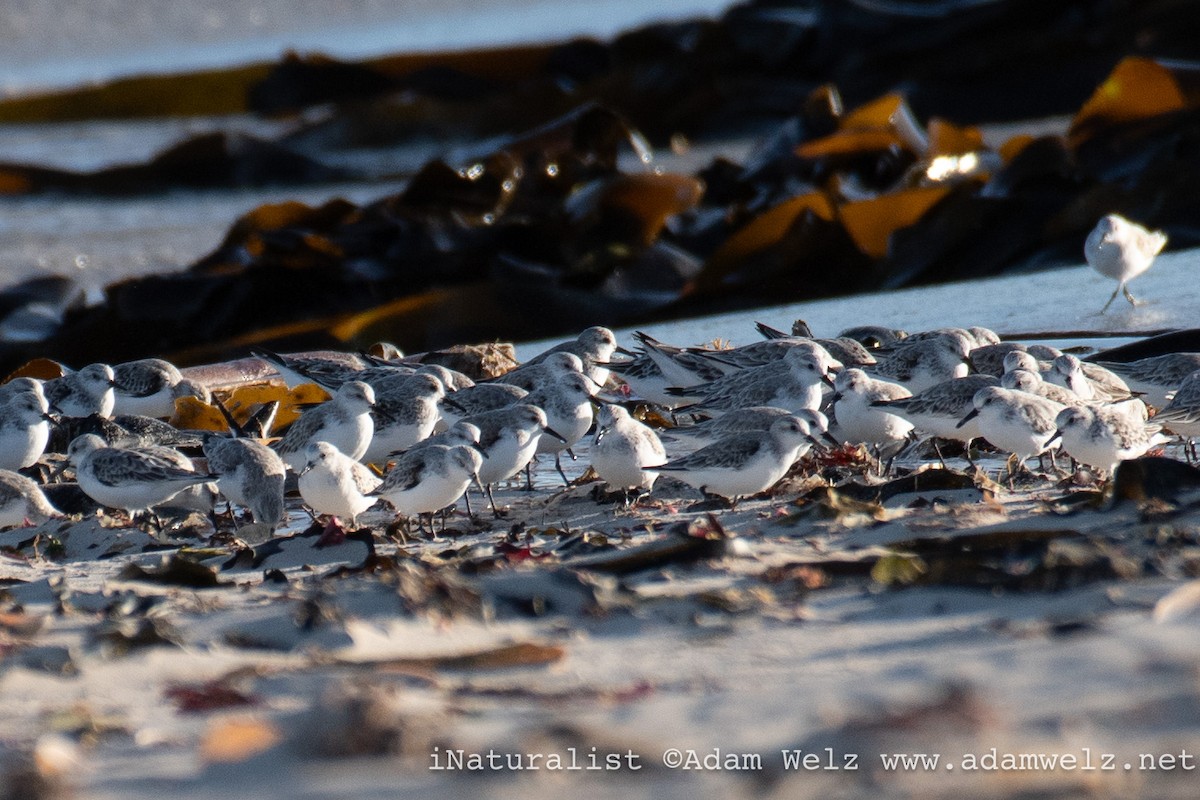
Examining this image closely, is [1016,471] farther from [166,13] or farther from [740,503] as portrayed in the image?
[166,13]

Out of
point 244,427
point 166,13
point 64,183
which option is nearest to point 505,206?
point 244,427

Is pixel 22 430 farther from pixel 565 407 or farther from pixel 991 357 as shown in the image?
pixel 991 357

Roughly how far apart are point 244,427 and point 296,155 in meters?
7.06

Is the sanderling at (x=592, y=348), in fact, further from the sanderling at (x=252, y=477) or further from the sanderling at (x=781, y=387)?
the sanderling at (x=252, y=477)

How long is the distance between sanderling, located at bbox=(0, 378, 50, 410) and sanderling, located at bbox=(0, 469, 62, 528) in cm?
86

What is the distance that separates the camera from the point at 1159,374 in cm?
502

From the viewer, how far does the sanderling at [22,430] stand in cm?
515

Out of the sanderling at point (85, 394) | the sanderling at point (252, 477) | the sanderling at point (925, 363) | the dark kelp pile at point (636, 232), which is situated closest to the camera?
the sanderling at point (252, 477)

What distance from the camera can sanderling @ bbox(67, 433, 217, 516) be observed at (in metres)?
4.55

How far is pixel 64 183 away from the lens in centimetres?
1159

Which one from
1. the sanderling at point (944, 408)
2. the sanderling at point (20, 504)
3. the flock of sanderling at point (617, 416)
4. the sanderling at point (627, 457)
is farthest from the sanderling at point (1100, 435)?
the sanderling at point (20, 504)

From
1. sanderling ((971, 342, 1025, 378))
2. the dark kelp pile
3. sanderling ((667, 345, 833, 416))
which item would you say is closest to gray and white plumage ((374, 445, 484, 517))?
sanderling ((667, 345, 833, 416))

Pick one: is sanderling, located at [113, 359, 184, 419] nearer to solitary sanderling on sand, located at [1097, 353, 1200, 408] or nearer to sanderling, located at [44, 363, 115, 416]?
sanderling, located at [44, 363, 115, 416]

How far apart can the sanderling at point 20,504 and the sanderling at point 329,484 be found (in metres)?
0.84
